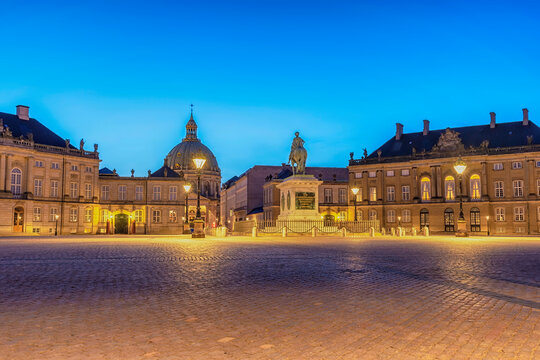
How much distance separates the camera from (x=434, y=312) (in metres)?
6.92

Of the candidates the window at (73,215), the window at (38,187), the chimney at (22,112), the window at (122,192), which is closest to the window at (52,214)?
the window at (73,215)

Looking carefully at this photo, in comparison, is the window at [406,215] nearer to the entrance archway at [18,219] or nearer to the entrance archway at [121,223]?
the entrance archway at [121,223]

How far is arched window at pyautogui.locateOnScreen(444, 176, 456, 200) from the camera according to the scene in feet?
220

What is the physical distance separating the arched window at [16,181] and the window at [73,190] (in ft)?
22.9

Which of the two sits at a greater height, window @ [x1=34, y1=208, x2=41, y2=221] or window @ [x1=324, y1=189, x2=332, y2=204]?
window @ [x1=324, y1=189, x2=332, y2=204]

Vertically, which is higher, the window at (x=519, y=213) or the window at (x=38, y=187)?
the window at (x=38, y=187)

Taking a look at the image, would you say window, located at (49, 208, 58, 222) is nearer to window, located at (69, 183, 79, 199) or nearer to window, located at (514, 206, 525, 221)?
window, located at (69, 183, 79, 199)

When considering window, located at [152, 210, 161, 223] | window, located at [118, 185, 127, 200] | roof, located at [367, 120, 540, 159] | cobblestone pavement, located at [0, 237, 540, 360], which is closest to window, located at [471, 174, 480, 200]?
roof, located at [367, 120, 540, 159]

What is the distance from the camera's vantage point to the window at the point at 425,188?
227 feet

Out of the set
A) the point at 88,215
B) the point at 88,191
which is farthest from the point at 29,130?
the point at 88,215

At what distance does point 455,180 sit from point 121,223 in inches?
1913

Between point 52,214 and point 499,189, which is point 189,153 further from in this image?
point 499,189

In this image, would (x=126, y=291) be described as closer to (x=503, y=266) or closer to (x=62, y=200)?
(x=503, y=266)

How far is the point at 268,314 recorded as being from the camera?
22.1ft
